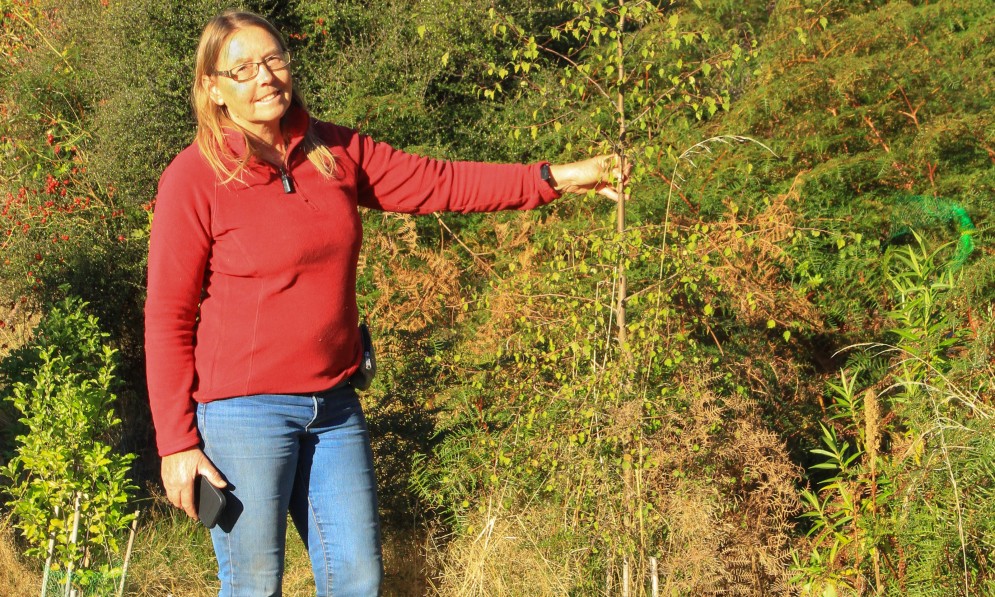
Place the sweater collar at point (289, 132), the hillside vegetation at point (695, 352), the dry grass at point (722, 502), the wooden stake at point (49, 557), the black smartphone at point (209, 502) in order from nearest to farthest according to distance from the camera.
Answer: the black smartphone at point (209, 502) < the sweater collar at point (289, 132) < the dry grass at point (722, 502) < the hillside vegetation at point (695, 352) < the wooden stake at point (49, 557)

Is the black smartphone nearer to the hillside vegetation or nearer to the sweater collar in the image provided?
the sweater collar

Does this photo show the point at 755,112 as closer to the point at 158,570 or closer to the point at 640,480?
the point at 640,480

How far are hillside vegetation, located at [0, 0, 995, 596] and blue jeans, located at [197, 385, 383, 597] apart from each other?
81 cm

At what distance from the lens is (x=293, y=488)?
2641 mm

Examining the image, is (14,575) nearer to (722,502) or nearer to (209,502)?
(209,502)

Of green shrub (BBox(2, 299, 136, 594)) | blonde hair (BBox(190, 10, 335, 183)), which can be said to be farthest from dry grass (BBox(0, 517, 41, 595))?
blonde hair (BBox(190, 10, 335, 183))

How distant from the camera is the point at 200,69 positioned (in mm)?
2547

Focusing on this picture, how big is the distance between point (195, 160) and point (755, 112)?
11.4 feet

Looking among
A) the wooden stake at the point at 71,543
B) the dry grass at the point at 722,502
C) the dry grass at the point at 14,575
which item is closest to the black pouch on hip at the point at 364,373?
the dry grass at the point at 722,502

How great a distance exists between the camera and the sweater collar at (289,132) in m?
2.48

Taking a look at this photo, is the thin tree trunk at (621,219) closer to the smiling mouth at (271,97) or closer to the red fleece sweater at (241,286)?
the red fleece sweater at (241,286)

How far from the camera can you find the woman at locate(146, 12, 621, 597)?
7.91 feet

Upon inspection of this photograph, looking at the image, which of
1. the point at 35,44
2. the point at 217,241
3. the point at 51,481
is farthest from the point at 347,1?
the point at 217,241

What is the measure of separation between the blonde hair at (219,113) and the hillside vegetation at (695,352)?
104 centimetres
